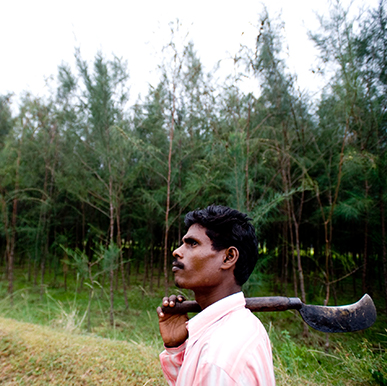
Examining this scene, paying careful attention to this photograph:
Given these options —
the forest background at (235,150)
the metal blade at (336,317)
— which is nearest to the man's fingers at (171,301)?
the metal blade at (336,317)

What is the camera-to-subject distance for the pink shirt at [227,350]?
0.87m

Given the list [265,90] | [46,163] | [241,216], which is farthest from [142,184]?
[241,216]

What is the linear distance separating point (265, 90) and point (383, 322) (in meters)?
5.25

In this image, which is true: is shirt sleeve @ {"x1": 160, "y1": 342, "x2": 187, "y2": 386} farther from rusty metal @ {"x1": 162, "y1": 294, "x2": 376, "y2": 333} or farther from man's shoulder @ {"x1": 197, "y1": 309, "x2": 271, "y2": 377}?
man's shoulder @ {"x1": 197, "y1": 309, "x2": 271, "y2": 377}

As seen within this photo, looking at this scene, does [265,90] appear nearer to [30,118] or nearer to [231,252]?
[231,252]

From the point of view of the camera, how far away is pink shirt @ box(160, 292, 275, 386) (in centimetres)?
87

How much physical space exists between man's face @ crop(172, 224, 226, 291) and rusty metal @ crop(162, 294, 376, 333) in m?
0.12

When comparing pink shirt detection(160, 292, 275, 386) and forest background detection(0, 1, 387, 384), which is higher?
forest background detection(0, 1, 387, 384)

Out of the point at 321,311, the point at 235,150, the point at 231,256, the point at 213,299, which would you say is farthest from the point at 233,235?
the point at 235,150

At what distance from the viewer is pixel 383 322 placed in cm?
625

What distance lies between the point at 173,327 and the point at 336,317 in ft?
2.17

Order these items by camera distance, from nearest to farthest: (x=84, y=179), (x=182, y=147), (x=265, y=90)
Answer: (x=265, y=90) < (x=182, y=147) < (x=84, y=179)

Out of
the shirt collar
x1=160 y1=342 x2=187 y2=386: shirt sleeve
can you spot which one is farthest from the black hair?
x1=160 y1=342 x2=187 y2=386: shirt sleeve

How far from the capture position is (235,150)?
5.08 metres
